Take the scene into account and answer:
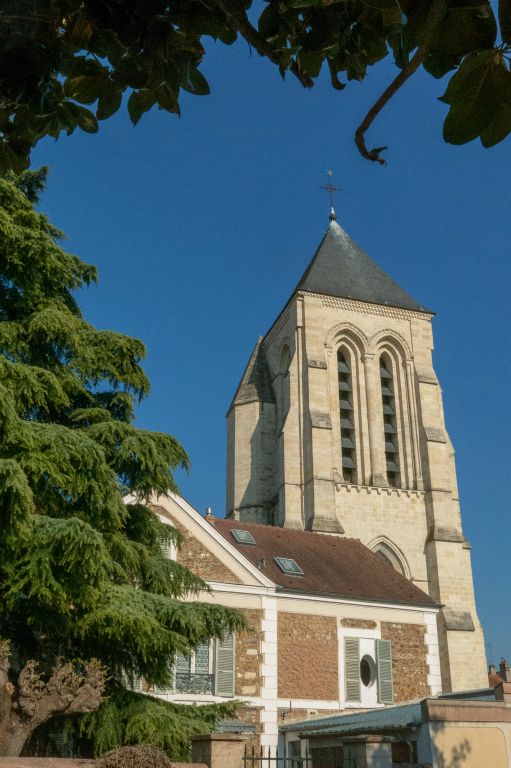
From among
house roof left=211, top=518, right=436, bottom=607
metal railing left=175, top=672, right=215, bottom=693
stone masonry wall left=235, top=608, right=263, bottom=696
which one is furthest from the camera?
house roof left=211, top=518, right=436, bottom=607

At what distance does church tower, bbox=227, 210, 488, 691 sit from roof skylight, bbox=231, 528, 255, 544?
11.6 m

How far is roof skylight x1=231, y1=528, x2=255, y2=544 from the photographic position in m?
20.5

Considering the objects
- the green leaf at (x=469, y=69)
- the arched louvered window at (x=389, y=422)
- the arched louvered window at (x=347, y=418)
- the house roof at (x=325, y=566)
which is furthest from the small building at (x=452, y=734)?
the arched louvered window at (x=389, y=422)

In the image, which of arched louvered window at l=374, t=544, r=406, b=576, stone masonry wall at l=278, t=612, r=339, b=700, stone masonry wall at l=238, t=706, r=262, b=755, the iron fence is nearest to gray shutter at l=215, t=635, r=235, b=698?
stone masonry wall at l=238, t=706, r=262, b=755

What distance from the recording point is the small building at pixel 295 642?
16625 millimetres

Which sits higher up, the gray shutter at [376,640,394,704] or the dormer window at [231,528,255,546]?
the dormer window at [231,528,255,546]

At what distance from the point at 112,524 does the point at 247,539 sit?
1003 cm

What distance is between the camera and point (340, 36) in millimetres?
2654

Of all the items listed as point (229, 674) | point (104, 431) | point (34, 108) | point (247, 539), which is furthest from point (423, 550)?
point (34, 108)

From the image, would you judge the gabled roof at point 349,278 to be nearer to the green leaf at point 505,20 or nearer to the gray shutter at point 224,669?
the gray shutter at point 224,669

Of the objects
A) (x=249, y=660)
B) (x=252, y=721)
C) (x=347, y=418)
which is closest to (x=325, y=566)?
(x=249, y=660)

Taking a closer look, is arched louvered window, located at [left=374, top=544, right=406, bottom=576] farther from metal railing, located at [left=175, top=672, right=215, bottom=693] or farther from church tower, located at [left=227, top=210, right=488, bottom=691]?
metal railing, located at [left=175, top=672, right=215, bottom=693]

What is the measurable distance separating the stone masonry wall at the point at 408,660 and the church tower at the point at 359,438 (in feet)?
39.1

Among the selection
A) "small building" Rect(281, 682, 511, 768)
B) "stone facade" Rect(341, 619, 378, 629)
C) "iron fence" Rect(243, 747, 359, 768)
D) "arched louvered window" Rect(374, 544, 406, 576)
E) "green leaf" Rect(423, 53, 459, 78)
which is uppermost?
"arched louvered window" Rect(374, 544, 406, 576)
